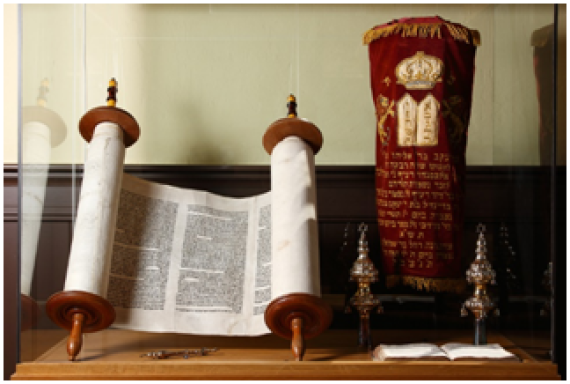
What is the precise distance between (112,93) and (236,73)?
0.41 metres

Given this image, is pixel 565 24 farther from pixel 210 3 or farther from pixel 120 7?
pixel 120 7

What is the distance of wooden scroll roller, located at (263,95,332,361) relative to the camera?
1661 mm

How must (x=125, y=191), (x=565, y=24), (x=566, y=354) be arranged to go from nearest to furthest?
(x=566, y=354)
(x=565, y=24)
(x=125, y=191)

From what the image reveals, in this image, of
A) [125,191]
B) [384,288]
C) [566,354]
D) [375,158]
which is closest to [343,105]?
[375,158]

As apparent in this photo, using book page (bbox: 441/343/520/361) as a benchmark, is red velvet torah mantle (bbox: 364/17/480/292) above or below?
above

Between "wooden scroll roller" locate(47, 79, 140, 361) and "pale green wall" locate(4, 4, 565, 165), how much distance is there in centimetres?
22

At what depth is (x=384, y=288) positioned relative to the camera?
2.00m

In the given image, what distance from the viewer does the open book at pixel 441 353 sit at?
165 centimetres

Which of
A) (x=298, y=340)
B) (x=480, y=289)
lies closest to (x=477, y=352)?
(x=480, y=289)

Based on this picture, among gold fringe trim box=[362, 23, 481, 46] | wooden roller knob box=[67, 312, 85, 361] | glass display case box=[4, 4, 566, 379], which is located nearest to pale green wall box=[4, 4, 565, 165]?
glass display case box=[4, 4, 566, 379]

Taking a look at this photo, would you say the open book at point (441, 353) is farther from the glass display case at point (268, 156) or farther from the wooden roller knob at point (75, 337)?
the wooden roller knob at point (75, 337)

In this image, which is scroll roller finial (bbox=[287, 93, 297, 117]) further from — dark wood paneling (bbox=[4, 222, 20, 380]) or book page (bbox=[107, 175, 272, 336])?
dark wood paneling (bbox=[4, 222, 20, 380])

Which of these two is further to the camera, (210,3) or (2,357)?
(210,3)

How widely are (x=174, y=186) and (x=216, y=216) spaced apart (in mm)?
230
